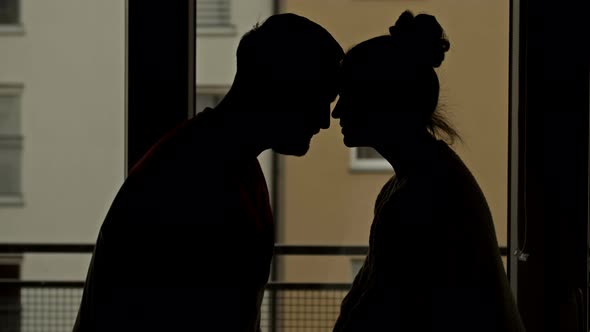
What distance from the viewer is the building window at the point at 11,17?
6.43 ft

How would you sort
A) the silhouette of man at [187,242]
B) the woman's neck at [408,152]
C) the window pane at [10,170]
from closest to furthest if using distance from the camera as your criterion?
the silhouette of man at [187,242] < the woman's neck at [408,152] < the window pane at [10,170]

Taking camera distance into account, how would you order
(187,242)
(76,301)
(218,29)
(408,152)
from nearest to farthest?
(187,242), (408,152), (218,29), (76,301)

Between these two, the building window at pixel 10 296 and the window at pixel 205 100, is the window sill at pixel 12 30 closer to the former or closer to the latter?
the window at pixel 205 100

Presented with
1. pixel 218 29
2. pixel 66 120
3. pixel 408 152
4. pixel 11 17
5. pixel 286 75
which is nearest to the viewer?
pixel 286 75

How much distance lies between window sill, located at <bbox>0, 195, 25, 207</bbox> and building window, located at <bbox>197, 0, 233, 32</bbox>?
913 mm

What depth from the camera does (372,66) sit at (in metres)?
1.33

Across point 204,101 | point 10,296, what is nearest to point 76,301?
point 10,296

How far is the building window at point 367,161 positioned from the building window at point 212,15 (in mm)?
465

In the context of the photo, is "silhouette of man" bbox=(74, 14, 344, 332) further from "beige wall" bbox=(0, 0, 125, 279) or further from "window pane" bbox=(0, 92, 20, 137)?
"window pane" bbox=(0, 92, 20, 137)

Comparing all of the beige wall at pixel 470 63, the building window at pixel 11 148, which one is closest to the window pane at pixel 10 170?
the building window at pixel 11 148

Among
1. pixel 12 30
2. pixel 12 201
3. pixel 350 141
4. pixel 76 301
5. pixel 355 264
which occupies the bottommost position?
pixel 76 301

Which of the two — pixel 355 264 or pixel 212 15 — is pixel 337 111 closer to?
pixel 212 15

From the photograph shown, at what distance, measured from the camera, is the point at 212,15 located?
1.87 m

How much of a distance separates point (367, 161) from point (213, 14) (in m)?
0.53
